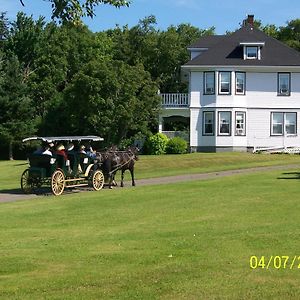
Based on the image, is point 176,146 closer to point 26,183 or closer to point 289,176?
point 289,176

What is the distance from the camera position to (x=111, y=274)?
7742 mm

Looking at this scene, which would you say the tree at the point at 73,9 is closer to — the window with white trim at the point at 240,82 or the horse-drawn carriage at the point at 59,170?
→ the horse-drawn carriage at the point at 59,170

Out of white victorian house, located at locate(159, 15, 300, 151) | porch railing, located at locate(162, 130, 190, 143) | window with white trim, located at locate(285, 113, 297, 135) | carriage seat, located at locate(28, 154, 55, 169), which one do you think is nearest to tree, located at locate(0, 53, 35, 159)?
porch railing, located at locate(162, 130, 190, 143)

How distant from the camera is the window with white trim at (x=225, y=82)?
4759 cm

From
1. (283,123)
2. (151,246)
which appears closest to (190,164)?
(283,123)

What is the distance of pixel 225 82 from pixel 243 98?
193 centimetres

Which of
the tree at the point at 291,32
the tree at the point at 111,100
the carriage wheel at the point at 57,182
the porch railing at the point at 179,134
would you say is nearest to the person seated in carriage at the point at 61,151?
the carriage wheel at the point at 57,182

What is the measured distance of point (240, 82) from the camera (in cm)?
4803

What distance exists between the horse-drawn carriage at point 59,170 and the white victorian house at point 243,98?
24353 mm

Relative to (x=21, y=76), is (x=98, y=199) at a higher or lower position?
lower

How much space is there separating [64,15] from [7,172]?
3022 centimetres

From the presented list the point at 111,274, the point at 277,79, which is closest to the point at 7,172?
the point at 277,79

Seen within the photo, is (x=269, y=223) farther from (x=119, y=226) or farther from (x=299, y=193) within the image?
(x=299, y=193)

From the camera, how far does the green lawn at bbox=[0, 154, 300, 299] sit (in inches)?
274
